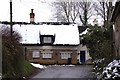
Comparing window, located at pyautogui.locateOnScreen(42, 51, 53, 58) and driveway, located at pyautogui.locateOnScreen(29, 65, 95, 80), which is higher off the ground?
window, located at pyautogui.locateOnScreen(42, 51, 53, 58)

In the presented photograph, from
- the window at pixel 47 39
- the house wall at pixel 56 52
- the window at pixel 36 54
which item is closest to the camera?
the window at pixel 36 54

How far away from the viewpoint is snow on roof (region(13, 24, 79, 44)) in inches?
2111

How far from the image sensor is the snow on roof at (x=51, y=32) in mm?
53625

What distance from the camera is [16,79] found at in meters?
20.7

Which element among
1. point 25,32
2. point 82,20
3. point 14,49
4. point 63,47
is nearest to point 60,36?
point 63,47

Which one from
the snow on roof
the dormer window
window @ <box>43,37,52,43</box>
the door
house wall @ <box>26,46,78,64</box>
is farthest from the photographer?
the door

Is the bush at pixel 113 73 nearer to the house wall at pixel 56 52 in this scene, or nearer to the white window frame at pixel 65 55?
the house wall at pixel 56 52

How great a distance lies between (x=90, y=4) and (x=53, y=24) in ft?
35.5

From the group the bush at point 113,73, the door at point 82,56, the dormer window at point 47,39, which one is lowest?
the door at point 82,56

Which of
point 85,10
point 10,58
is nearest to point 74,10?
point 85,10

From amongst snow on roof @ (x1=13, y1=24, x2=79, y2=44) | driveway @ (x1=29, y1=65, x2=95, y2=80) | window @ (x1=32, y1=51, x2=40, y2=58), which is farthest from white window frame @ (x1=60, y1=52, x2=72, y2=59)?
driveway @ (x1=29, y1=65, x2=95, y2=80)

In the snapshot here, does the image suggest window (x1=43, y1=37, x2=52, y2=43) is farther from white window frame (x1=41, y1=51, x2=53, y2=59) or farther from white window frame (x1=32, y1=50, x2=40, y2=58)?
white window frame (x1=32, y1=50, x2=40, y2=58)

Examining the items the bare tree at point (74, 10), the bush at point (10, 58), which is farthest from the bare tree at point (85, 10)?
the bush at point (10, 58)

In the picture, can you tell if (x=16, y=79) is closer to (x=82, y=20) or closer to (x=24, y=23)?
(x=24, y=23)
